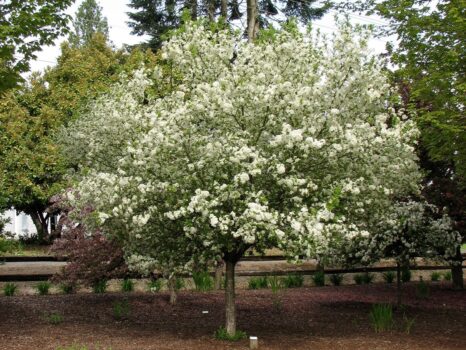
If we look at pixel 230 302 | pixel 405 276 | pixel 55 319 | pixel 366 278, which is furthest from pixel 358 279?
pixel 55 319

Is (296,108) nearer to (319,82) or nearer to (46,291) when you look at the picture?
(319,82)

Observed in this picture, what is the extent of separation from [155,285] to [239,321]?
3.07 m

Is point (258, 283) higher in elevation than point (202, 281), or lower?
lower

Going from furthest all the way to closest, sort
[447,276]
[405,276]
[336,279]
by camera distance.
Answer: [447,276] < [405,276] < [336,279]

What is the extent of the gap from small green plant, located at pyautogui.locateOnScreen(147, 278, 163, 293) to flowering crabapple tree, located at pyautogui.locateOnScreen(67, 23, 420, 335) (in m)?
4.22

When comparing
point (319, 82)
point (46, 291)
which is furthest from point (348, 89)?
point (46, 291)

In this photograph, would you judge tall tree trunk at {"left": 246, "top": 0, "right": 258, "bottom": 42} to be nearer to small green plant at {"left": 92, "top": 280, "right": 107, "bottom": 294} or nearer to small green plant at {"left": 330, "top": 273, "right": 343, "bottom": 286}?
small green plant at {"left": 330, "top": 273, "right": 343, "bottom": 286}

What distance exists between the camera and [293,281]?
1852cm

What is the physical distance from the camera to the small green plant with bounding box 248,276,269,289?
17.5m

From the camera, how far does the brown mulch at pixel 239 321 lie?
1028 centimetres

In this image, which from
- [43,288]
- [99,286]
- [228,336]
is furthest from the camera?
[43,288]

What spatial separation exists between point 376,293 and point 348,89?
10.3m

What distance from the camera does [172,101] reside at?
9.98 metres

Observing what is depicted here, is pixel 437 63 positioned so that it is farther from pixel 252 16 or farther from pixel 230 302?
pixel 252 16
